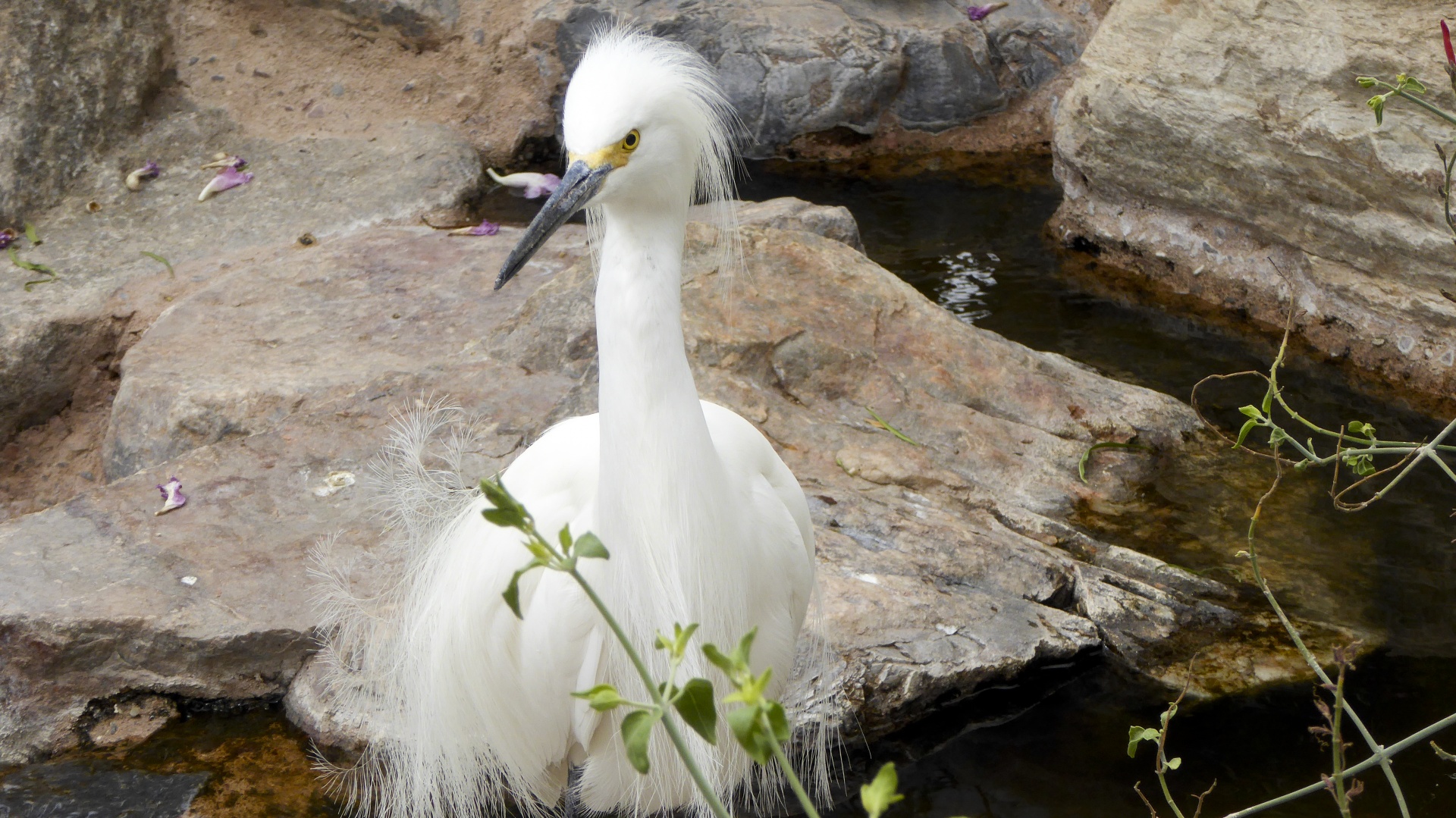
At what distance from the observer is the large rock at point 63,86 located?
509cm

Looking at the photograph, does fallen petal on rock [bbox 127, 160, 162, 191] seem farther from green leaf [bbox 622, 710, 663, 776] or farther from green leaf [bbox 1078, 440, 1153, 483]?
green leaf [bbox 622, 710, 663, 776]

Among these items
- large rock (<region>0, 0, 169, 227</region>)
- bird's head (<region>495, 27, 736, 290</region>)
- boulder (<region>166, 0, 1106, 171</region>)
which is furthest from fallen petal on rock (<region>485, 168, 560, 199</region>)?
bird's head (<region>495, 27, 736, 290</region>)

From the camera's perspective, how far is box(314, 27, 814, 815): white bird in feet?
5.97

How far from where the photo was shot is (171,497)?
3096 mm

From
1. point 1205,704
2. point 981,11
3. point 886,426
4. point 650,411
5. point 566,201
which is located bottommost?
point 1205,704

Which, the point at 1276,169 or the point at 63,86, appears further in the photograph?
the point at 63,86

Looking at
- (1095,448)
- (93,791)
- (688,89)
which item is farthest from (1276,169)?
(93,791)

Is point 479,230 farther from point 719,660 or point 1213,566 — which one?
point 719,660

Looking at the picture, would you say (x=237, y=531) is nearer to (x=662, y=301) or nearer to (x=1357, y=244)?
(x=662, y=301)

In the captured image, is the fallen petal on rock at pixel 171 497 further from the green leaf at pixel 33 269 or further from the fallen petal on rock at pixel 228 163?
the fallen petal on rock at pixel 228 163

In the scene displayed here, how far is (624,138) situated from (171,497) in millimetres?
1950

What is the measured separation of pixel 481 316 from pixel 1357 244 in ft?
A: 10.6

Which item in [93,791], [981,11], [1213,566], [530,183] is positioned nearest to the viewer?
[93,791]

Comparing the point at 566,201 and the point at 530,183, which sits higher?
the point at 566,201
